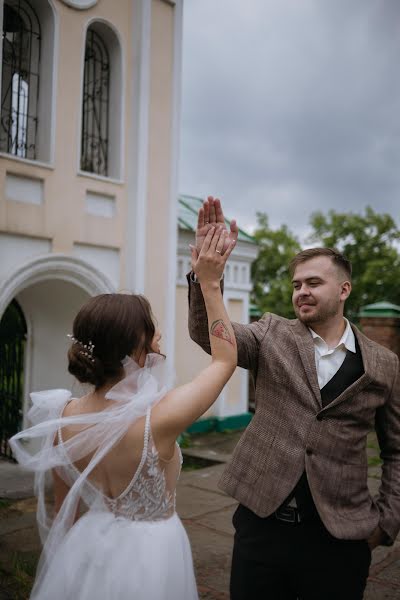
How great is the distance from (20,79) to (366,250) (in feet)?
101

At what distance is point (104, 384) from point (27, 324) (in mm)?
5788

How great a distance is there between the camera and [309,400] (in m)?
2.23

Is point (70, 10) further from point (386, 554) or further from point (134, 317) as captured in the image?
point (386, 554)

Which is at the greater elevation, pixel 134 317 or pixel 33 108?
pixel 33 108

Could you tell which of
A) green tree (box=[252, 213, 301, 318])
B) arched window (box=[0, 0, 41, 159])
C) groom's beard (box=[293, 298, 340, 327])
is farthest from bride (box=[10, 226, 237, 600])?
green tree (box=[252, 213, 301, 318])

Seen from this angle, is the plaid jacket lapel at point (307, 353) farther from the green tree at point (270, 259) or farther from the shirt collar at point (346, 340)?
the green tree at point (270, 259)

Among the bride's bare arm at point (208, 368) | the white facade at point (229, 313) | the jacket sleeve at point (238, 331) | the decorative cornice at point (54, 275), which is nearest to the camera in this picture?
the bride's bare arm at point (208, 368)

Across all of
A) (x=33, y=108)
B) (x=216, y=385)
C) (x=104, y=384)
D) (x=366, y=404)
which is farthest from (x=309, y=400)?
(x=33, y=108)

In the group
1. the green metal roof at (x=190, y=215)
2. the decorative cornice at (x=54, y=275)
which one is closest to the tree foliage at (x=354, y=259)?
the green metal roof at (x=190, y=215)

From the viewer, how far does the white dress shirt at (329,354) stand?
2330 mm

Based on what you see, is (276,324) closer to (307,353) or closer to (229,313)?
Result: (307,353)

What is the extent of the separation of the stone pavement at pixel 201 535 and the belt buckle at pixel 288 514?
1852mm

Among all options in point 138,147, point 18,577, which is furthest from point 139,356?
point 138,147

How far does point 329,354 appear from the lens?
2.36 metres
